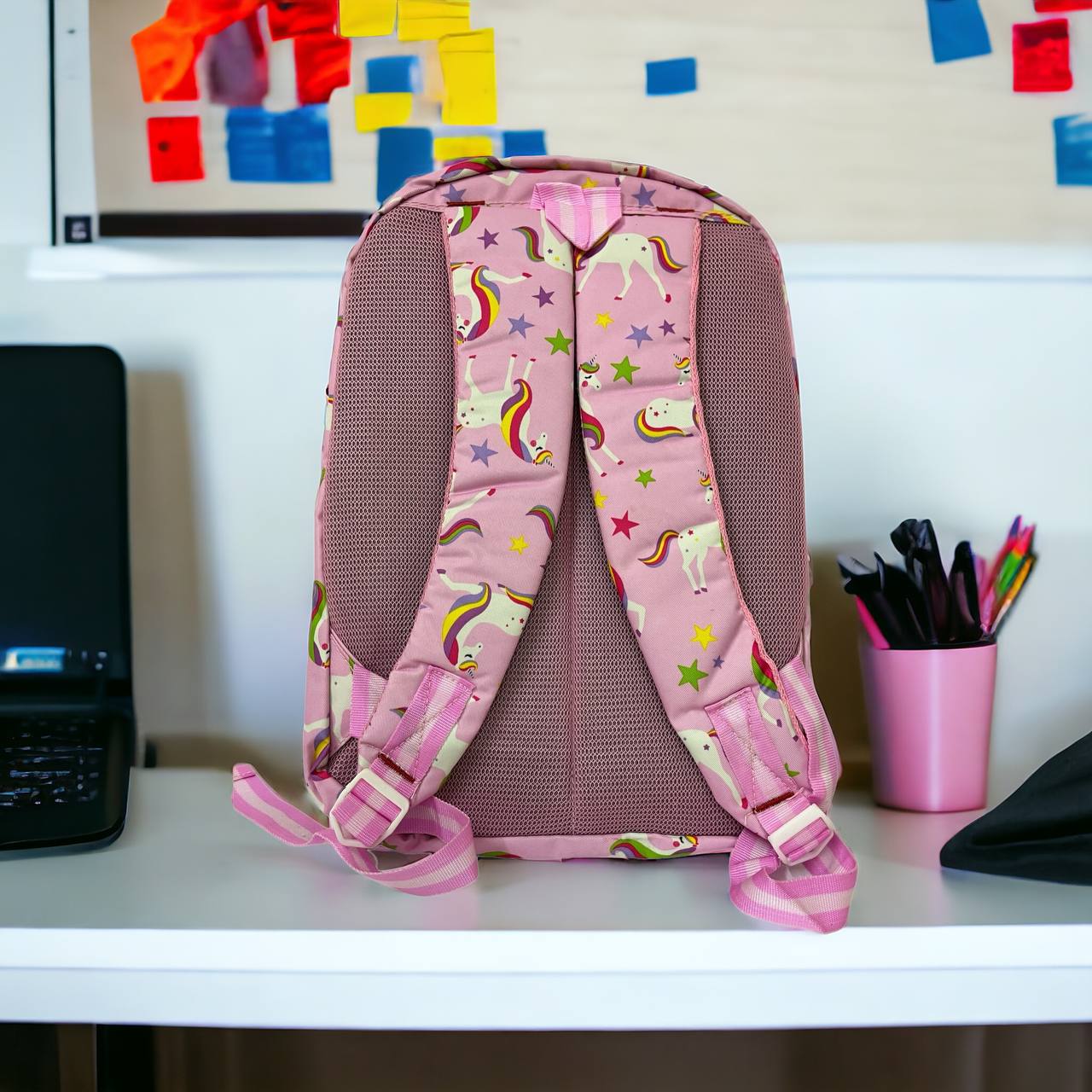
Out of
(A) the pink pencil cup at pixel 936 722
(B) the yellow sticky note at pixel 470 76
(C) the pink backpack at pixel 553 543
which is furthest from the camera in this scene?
(B) the yellow sticky note at pixel 470 76

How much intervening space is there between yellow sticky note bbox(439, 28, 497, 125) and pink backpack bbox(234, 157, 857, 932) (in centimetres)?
29

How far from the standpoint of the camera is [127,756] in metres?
0.70

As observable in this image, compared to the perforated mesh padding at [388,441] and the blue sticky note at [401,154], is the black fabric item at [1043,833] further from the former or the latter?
the blue sticky note at [401,154]

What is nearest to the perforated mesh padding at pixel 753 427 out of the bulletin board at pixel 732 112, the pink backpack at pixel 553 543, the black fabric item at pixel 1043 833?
the pink backpack at pixel 553 543

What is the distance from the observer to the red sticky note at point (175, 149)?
0.87m

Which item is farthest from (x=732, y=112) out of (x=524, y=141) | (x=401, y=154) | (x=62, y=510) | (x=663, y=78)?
(x=62, y=510)

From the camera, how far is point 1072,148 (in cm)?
88

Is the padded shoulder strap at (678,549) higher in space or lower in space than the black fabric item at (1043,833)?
higher

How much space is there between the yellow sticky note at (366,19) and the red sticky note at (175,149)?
0.51 ft

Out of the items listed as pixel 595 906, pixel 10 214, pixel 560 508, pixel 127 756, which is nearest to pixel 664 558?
pixel 560 508

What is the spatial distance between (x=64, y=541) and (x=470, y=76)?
1.71 feet

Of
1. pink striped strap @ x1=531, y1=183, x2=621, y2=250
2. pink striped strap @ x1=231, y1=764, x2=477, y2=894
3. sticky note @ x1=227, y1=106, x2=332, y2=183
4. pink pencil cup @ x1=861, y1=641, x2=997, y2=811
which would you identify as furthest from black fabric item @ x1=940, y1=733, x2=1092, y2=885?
sticky note @ x1=227, y1=106, x2=332, y2=183

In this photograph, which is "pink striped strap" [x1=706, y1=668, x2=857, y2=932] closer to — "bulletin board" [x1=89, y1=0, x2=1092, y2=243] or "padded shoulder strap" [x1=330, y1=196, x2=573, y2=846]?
"padded shoulder strap" [x1=330, y1=196, x2=573, y2=846]

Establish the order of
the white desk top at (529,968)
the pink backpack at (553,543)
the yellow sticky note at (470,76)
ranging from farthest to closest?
1. the yellow sticky note at (470,76)
2. the pink backpack at (553,543)
3. the white desk top at (529,968)
